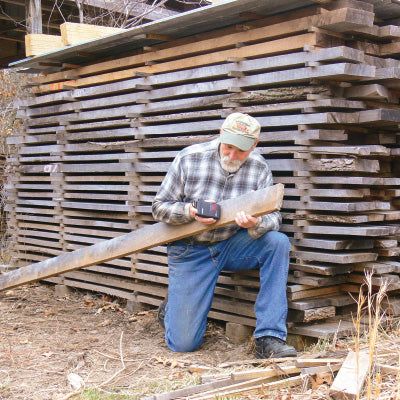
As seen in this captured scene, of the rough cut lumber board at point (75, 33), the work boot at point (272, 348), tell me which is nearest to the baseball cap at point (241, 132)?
the work boot at point (272, 348)

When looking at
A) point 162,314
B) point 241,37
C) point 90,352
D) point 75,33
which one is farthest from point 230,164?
point 75,33

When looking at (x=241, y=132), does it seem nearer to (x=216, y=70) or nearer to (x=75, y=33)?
(x=216, y=70)

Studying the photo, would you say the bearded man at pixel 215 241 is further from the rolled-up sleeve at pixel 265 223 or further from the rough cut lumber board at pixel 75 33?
the rough cut lumber board at pixel 75 33

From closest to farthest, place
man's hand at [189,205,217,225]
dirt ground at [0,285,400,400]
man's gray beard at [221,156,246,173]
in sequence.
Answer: dirt ground at [0,285,400,400]
man's hand at [189,205,217,225]
man's gray beard at [221,156,246,173]

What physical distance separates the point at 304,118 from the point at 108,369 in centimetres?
236

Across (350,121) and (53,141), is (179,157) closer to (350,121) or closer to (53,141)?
(350,121)

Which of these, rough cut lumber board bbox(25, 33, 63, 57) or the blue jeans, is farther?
rough cut lumber board bbox(25, 33, 63, 57)

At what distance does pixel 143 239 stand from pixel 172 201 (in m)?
0.40

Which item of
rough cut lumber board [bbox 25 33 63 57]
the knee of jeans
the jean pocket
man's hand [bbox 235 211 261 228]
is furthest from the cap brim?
rough cut lumber board [bbox 25 33 63 57]

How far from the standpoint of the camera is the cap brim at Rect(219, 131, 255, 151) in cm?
477

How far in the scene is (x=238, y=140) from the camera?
188 inches

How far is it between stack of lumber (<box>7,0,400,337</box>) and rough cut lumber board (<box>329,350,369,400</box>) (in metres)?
1.17

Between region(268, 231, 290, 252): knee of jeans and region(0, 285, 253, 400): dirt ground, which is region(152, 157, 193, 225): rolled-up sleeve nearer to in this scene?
region(268, 231, 290, 252): knee of jeans

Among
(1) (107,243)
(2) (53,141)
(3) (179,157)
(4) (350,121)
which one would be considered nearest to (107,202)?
(2) (53,141)
